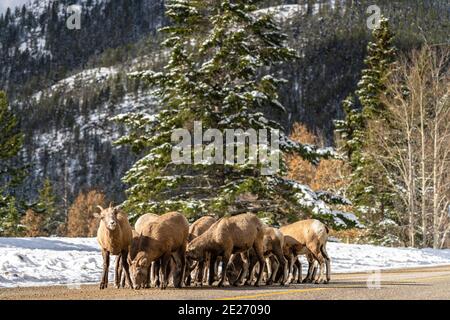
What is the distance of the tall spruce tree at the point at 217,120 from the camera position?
24516 mm

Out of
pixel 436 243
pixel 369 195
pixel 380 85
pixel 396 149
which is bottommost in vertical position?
pixel 436 243

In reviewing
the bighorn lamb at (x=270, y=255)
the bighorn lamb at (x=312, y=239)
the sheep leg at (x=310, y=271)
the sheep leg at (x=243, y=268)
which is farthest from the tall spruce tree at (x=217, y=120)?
the sheep leg at (x=243, y=268)

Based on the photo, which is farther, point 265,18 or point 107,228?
point 265,18

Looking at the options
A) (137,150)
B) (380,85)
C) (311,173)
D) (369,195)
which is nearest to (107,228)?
(137,150)

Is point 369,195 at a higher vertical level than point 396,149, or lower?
lower

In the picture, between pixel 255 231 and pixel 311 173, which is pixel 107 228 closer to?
pixel 255 231

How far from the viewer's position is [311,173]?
5131cm

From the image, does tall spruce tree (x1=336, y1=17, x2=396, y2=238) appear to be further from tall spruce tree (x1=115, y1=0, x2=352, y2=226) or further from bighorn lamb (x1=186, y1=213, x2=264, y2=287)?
bighorn lamb (x1=186, y1=213, x2=264, y2=287)

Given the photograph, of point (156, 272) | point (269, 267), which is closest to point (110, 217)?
point (156, 272)

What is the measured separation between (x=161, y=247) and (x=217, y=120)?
14.4m

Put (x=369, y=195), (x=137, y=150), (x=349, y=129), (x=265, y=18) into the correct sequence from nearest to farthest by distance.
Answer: (x=137, y=150) → (x=265, y=18) → (x=369, y=195) → (x=349, y=129)

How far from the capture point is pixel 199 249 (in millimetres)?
12992

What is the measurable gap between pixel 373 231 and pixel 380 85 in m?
9.79
